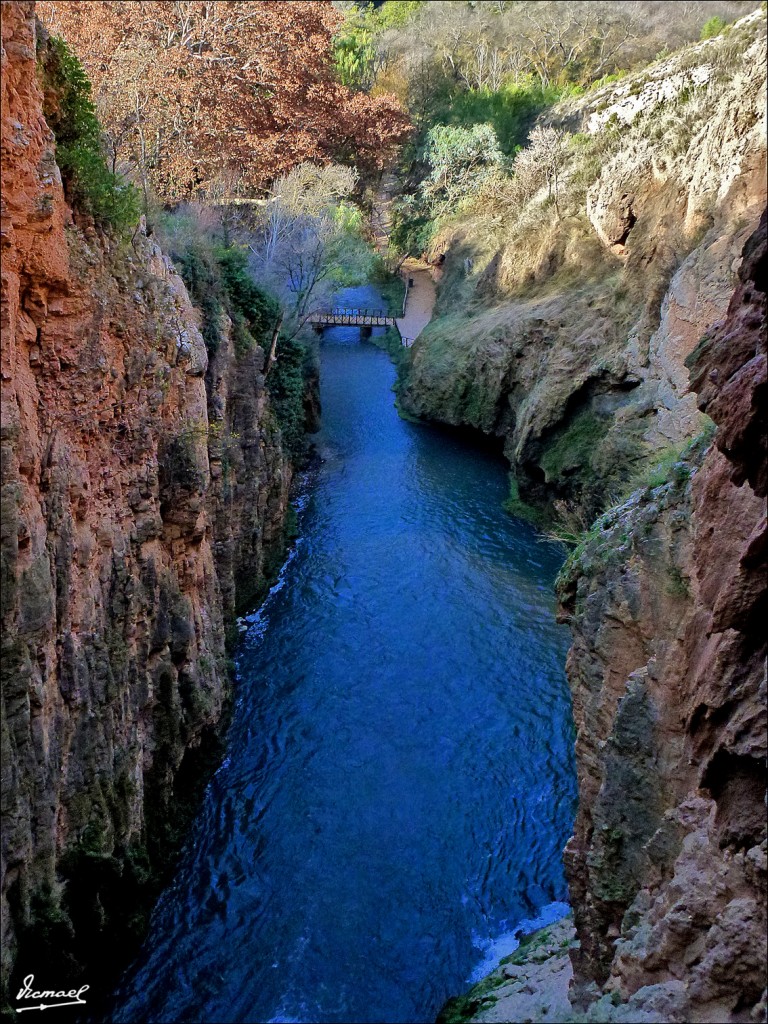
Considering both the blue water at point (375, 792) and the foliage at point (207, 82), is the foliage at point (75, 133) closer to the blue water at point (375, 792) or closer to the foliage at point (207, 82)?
the foliage at point (207, 82)

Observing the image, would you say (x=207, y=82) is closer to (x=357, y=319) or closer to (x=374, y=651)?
(x=357, y=319)

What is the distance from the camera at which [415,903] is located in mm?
15641

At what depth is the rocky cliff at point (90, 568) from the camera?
11523 millimetres

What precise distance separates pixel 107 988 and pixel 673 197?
92.2 ft

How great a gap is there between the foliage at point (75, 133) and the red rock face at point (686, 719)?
32.0 ft

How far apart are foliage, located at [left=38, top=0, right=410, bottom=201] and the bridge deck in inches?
361

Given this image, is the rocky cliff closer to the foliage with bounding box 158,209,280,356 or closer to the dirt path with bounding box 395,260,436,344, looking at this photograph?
the foliage with bounding box 158,209,280,356

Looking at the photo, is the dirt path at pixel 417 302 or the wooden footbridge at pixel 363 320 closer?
the wooden footbridge at pixel 363 320

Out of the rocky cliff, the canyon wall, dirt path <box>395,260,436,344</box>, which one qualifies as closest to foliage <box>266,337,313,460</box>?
the rocky cliff

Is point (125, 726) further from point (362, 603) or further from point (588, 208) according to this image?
point (588, 208)

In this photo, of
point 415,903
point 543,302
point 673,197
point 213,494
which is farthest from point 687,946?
point 543,302

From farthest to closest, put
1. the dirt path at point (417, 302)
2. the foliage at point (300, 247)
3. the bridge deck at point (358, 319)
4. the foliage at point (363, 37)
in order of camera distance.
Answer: the foliage at point (363, 37), the dirt path at point (417, 302), the bridge deck at point (358, 319), the foliage at point (300, 247)

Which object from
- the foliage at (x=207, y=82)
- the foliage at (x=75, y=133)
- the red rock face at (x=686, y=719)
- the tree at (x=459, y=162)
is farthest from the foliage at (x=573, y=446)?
the tree at (x=459, y=162)

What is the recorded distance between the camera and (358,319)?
51.7 metres
